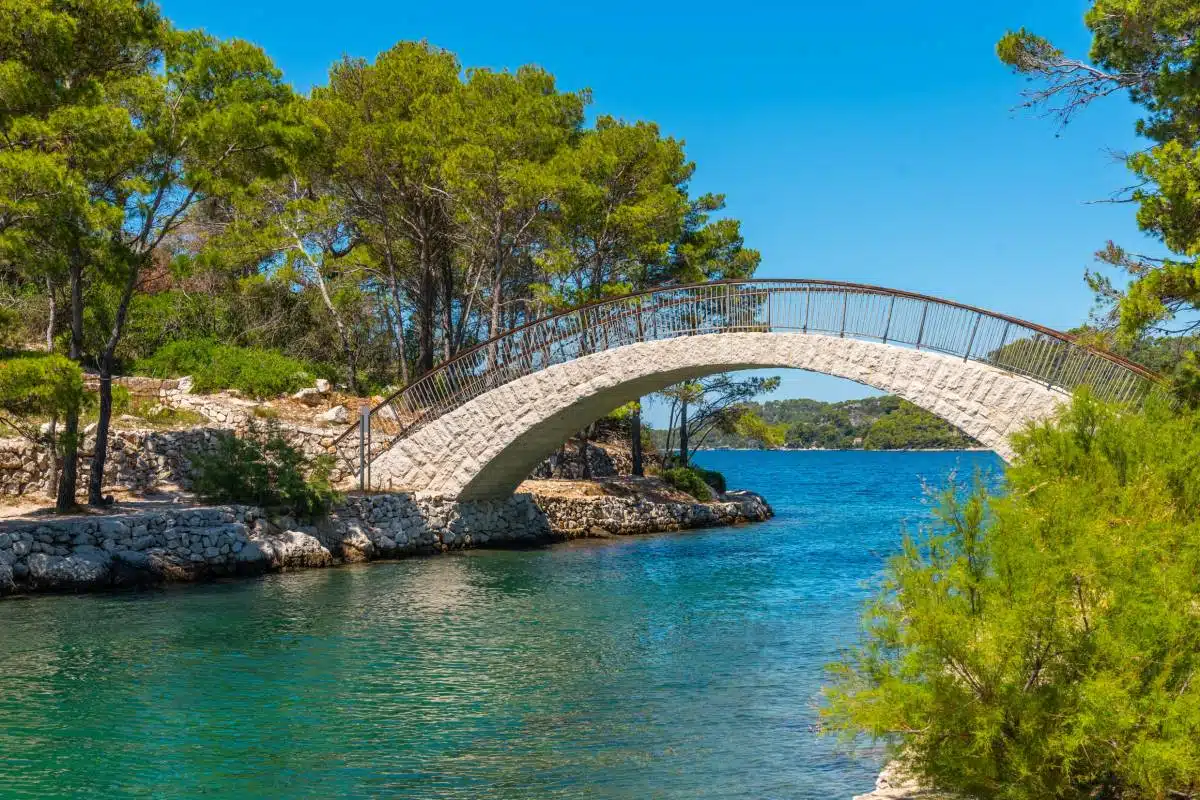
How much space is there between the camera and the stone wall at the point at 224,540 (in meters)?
14.1

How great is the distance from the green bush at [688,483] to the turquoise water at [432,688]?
11626 mm

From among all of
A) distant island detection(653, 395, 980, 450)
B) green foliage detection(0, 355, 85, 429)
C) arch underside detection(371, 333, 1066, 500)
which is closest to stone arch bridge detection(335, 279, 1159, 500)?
arch underside detection(371, 333, 1066, 500)

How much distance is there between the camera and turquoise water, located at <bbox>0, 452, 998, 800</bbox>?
7.01m

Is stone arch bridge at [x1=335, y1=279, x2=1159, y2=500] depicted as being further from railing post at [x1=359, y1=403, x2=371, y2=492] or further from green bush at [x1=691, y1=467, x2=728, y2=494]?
green bush at [x1=691, y1=467, x2=728, y2=494]

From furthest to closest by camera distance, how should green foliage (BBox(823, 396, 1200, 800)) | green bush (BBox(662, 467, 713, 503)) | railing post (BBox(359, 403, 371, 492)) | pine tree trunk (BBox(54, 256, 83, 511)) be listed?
green bush (BBox(662, 467, 713, 503))
railing post (BBox(359, 403, 371, 492))
pine tree trunk (BBox(54, 256, 83, 511))
green foliage (BBox(823, 396, 1200, 800))

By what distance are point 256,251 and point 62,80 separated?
1380 centimetres

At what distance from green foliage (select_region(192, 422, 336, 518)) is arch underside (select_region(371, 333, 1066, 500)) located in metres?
2.99

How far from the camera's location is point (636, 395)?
2122cm

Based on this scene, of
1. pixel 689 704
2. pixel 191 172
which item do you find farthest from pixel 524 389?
pixel 689 704

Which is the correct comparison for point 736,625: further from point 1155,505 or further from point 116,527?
point 116,527

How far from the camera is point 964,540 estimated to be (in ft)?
17.3

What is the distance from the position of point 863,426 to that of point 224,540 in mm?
134954

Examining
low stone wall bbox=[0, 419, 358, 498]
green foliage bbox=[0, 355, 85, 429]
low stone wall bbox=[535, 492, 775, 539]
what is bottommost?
low stone wall bbox=[535, 492, 775, 539]

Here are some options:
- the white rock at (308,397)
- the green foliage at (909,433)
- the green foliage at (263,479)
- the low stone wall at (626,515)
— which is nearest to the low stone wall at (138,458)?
the green foliage at (263,479)
